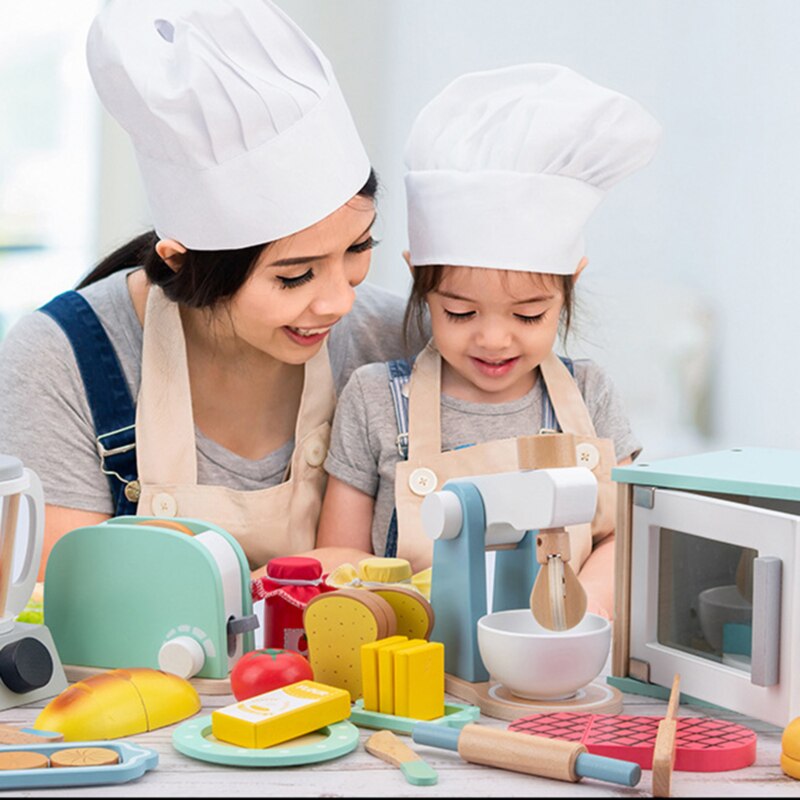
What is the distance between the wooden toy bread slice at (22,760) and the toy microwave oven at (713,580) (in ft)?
1.54

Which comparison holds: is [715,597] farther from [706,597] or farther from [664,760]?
[664,760]

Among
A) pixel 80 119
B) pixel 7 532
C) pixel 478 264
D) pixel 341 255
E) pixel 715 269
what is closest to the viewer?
pixel 7 532

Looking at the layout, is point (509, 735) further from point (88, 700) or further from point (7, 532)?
point (7, 532)

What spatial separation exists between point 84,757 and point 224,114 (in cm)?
68

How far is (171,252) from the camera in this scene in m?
1.35

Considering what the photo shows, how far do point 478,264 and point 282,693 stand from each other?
2.32 ft

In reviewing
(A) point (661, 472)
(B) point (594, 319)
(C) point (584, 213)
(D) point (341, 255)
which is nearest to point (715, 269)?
(B) point (594, 319)

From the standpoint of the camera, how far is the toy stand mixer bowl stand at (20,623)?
92 cm

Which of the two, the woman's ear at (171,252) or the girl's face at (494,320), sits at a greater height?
the woman's ear at (171,252)

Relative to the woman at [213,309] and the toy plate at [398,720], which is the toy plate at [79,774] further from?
the woman at [213,309]

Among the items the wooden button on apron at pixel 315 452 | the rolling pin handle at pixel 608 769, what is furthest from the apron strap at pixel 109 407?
the rolling pin handle at pixel 608 769

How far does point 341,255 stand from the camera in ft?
4.38

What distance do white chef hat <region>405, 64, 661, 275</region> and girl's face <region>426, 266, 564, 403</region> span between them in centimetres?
2

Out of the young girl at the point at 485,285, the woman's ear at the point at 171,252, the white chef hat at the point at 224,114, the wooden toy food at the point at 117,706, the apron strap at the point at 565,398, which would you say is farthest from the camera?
the apron strap at the point at 565,398
